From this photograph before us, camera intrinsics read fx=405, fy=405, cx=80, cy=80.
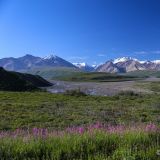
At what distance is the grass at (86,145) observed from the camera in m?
9.93

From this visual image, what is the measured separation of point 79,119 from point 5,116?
5007 mm

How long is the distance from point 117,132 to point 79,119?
11.8 m

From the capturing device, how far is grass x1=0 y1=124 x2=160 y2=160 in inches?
391

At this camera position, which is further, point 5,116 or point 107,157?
point 5,116

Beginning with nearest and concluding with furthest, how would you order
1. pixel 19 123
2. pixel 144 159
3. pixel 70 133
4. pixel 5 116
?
pixel 144 159
pixel 70 133
pixel 19 123
pixel 5 116

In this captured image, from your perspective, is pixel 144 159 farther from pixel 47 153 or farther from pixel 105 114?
pixel 105 114

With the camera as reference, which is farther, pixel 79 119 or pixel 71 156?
pixel 79 119

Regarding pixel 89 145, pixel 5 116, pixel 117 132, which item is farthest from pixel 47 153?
pixel 5 116

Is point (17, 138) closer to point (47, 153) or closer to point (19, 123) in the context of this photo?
point (47, 153)

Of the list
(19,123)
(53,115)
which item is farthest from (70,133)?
(53,115)

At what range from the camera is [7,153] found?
1002 cm

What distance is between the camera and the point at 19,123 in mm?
22875

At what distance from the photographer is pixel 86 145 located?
10891mm

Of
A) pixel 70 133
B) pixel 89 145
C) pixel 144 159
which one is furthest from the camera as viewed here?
pixel 70 133
